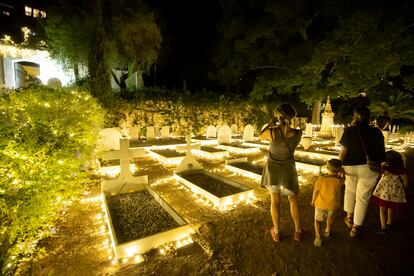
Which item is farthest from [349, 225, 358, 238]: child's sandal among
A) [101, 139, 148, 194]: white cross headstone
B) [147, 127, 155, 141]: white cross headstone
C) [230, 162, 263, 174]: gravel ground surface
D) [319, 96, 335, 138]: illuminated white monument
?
[319, 96, 335, 138]: illuminated white monument

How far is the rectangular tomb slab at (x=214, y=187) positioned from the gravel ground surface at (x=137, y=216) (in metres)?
1.15

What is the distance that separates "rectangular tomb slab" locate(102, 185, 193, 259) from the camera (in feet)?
11.3

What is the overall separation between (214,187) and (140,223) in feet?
7.68

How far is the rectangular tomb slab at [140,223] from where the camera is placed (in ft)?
11.3

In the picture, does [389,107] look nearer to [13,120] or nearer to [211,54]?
[211,54]

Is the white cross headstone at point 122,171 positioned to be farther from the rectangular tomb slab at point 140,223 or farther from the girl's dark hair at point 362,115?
the girl's dark hair at point 362,115

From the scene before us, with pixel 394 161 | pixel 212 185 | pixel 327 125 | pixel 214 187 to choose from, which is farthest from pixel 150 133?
pixel 327 125

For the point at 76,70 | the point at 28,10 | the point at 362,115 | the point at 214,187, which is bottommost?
the point at 214,187

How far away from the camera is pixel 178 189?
618cm

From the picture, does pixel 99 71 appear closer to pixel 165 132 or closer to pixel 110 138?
pixel 165 132

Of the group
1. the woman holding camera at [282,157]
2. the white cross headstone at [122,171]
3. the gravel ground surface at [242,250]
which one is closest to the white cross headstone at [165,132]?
the white cross headstone at [122,171]

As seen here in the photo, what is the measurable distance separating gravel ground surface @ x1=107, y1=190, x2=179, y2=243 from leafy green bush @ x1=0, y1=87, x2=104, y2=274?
99 cm

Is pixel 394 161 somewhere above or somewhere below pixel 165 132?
above

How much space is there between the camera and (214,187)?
6.09 meters
